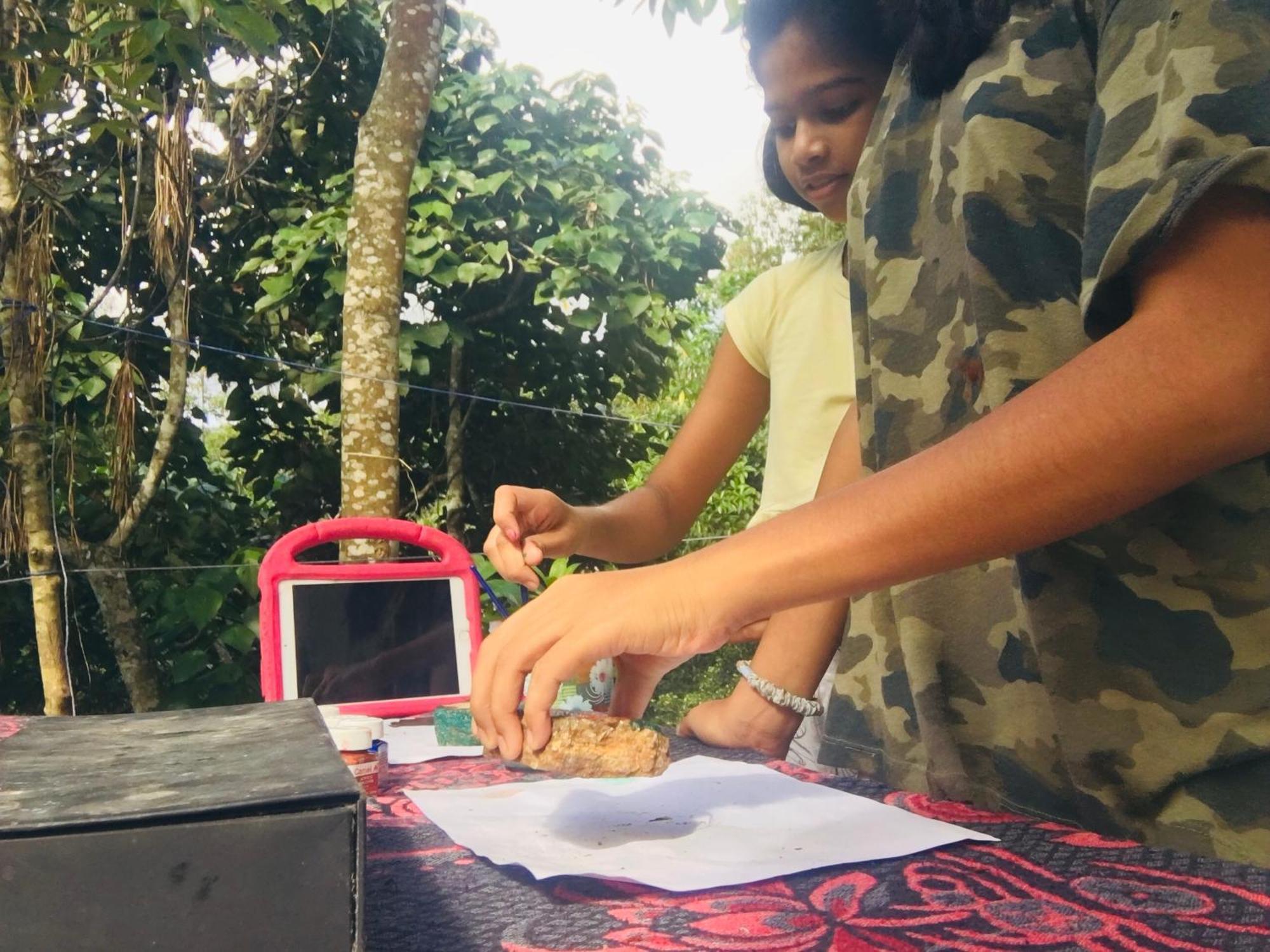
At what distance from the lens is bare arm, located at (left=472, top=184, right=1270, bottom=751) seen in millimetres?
466

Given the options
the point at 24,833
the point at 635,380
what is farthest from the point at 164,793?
the point at 635,380

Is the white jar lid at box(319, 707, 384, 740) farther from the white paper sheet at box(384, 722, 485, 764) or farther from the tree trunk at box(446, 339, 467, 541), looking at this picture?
the tree trunk at box(446, 339, 467, 541)

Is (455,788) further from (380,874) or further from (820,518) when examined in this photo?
(820,518)

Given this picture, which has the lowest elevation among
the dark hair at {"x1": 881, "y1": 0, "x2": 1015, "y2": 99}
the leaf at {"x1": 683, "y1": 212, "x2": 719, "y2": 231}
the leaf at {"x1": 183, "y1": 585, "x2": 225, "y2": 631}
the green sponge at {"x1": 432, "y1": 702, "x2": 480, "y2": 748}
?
the green sponge at {"x1": 432, "y1": 702, "x2": 480, "y2": 748}

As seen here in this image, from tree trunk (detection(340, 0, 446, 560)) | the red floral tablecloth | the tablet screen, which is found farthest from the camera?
tree trunk (detection(340, 0, 446, 560))

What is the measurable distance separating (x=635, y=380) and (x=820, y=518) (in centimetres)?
317

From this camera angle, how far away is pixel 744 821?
64 centimetres

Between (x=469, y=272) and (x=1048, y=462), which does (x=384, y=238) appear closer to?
(x=469, y=272)

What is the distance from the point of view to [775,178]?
1.26m

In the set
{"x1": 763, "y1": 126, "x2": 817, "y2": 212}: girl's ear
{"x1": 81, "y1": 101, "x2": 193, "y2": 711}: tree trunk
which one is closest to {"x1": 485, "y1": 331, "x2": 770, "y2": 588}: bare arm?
{"x1": 763, "y1": 126, "x2": 817, "y2": 212}: girl's ear

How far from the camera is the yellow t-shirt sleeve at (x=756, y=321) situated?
1360mm

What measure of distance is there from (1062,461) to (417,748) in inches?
29.3

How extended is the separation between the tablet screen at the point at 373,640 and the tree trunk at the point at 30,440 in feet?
5.28

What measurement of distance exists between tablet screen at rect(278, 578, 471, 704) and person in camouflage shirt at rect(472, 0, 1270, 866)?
0.69 metres
